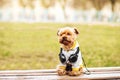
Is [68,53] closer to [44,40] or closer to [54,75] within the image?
[54,75]

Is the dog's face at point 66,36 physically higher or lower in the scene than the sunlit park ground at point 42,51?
higher

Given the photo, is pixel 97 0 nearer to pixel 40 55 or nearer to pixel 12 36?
pixel 12 36

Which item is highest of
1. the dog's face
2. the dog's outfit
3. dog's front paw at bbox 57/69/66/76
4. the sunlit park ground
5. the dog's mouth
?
the dog's face

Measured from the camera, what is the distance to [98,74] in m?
3.23

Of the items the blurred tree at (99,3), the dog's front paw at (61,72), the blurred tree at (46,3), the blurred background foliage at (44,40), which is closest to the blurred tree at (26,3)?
the blurred background foliage at (44,40)

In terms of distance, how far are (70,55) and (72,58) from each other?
0.04 metres

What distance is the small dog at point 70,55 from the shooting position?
2.97 metres

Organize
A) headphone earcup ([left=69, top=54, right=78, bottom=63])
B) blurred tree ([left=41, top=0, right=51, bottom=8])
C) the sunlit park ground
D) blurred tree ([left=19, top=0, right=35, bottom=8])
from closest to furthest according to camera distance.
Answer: headphone earcup ([left=69, top=54, right=78, bottom=63]) < the sunlit park ground < blurred tree ([left=19, top=0, right=35, bottom=8]) < blurred tree ([left=41, top=0, right=51, bottom=8])

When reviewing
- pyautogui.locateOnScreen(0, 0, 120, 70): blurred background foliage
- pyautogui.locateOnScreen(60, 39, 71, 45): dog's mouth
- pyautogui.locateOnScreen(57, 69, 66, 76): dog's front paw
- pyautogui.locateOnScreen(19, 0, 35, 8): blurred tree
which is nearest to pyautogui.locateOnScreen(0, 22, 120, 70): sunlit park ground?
pyautogui.locateOnScreen(0, 0, 120, 70): blurred background foliage

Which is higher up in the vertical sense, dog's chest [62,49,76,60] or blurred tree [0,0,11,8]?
dog's chest [62,49,76,60]

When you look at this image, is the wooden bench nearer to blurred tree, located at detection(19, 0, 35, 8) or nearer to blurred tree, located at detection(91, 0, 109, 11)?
blurred tree, located at detection(19, 0, 35, 8)

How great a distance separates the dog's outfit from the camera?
10.0 ft

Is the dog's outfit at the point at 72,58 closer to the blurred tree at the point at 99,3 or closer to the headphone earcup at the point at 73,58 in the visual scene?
the headphone earcup at the point at 73,58

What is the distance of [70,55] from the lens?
3.06 metres
